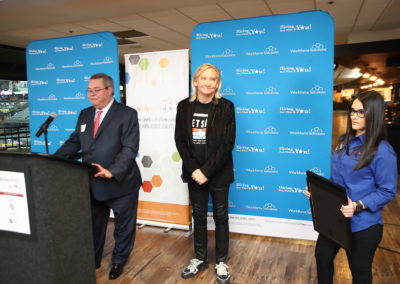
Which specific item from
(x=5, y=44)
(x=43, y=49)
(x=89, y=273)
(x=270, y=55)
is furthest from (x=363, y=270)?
(x=5, y=44)

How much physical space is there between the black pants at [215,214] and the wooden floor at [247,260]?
25cm

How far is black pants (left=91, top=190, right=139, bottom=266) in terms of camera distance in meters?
2.50

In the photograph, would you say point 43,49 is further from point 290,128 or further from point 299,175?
point 299,175

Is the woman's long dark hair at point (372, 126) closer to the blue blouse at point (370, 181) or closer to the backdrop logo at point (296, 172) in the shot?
the blue blouse at point (370, 181)

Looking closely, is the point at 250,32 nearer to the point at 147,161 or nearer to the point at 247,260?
the point at 147,161

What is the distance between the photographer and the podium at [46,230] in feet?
3.77

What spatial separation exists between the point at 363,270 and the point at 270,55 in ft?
6.90

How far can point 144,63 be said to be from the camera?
3490mm

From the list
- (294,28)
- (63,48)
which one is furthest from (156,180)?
(294,28)

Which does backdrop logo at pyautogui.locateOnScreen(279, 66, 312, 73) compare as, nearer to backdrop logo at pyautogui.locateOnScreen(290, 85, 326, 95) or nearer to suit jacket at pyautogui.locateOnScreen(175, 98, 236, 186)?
backdrop logo at pyautogui.locateOnScreen(290, 85, 326, 95)

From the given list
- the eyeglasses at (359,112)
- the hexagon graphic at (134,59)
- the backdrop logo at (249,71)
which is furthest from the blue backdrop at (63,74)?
the eyeglasses at (359,112)

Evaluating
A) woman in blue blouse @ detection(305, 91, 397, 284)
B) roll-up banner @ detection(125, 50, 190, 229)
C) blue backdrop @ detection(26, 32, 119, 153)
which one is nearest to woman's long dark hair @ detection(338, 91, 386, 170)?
woman in blue blouse @ detection(305, 91, 397, 284)

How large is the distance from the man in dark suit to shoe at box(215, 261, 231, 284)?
0.78 meters

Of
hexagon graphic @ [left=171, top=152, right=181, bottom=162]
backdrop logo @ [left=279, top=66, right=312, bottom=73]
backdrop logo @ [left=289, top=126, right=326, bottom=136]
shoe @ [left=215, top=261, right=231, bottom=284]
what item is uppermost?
backdrop logo @ [left=279, top=66, right=312, bottom=73]
